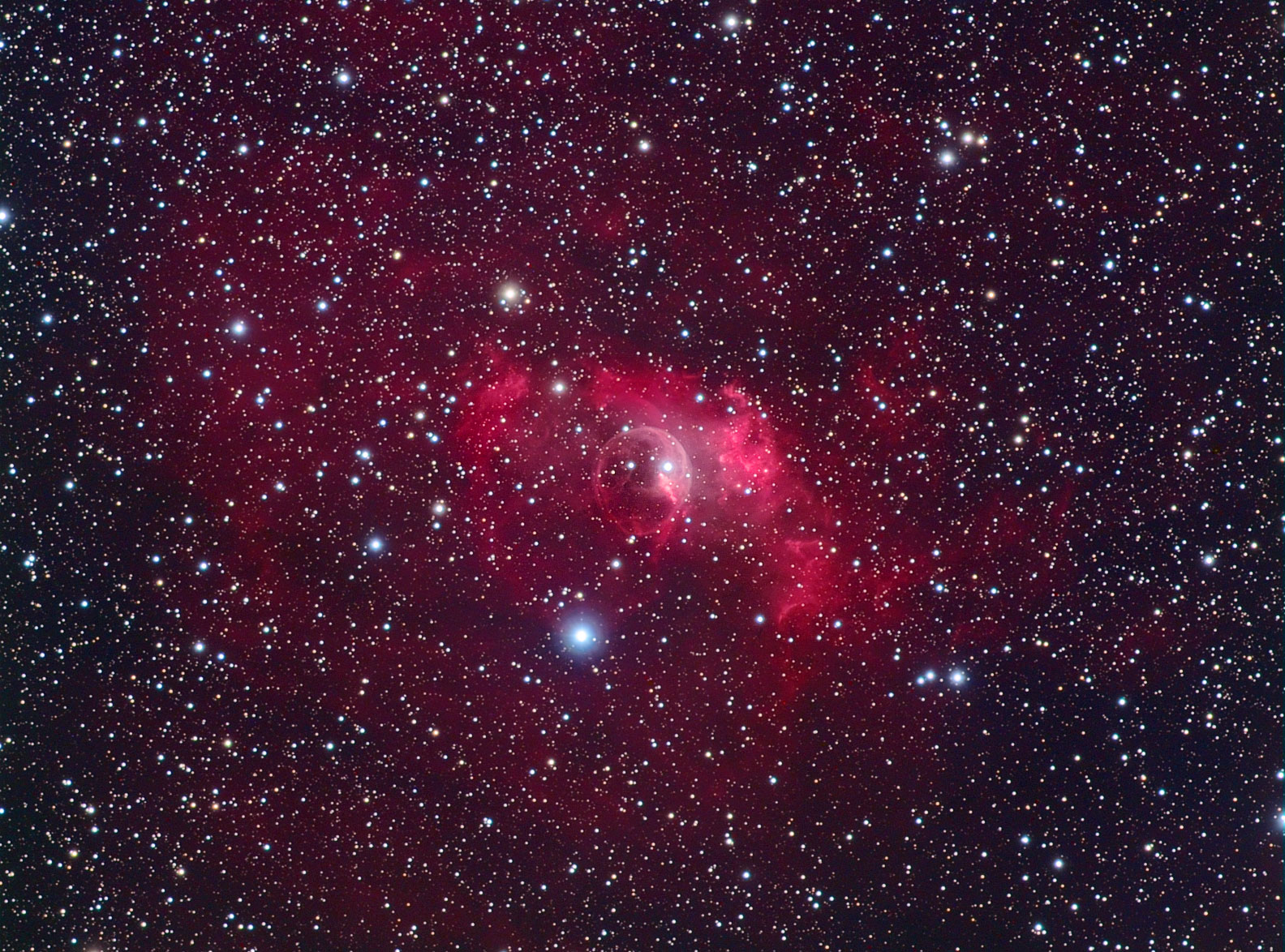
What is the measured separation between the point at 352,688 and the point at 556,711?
0.17 metres

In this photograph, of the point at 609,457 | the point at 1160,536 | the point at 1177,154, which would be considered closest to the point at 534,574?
the point at 609,457

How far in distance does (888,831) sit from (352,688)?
0.46m

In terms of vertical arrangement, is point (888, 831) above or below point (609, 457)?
below

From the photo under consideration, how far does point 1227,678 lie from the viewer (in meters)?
0.50

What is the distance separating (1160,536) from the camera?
1.62 feet

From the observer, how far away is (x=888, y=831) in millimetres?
498

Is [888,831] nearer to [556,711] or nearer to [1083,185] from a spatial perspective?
[556,711]

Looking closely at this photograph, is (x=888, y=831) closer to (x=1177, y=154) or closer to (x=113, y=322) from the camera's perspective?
(x=1177, y=154)

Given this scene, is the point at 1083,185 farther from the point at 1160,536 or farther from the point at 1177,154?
the point at 1160,536

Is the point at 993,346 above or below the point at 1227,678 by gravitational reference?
above

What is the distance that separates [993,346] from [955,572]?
18 centimetres

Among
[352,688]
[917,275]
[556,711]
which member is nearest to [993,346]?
[917,275]

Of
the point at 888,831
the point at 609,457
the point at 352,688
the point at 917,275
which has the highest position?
the point at 917,275

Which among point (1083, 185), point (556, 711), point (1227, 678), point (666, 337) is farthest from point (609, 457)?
point (1227, 678)
